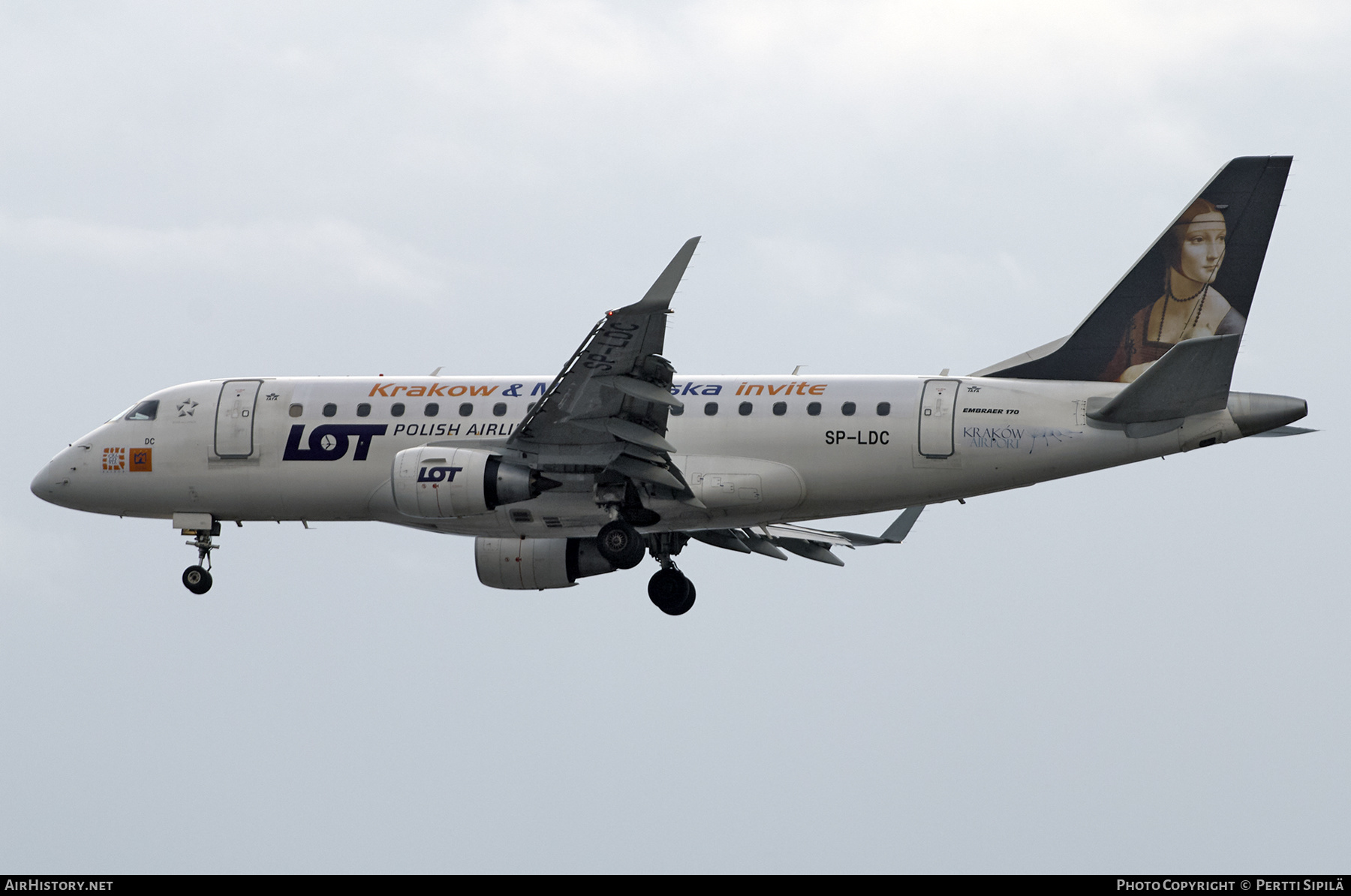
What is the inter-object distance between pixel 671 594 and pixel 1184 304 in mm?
11444

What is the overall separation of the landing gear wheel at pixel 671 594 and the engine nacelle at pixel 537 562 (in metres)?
1.00

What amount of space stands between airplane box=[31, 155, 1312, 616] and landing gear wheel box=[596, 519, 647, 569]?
0.03m

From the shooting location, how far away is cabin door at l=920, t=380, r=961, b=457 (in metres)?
28.6

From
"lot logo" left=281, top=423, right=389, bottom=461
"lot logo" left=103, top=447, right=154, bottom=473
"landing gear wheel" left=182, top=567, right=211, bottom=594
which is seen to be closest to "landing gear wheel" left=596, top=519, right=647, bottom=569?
"lot logo" left=281, top=423, right=389, bottom=461

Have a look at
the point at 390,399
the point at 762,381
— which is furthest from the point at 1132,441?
the point at 390,399

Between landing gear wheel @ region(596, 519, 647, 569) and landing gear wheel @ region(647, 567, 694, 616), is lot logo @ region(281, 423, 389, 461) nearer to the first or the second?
landing gear wheel @ region(596, 519, 647, 569)

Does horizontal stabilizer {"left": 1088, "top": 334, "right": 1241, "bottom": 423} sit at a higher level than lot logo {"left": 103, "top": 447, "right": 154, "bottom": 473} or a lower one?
lower

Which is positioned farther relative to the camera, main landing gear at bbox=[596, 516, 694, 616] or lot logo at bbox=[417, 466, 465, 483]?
main landing gear at bbox=[596, 516, 694, 616]

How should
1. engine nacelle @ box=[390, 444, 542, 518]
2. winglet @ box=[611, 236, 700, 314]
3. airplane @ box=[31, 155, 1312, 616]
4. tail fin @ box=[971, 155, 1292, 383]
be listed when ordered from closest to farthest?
winglet @ box=[611, 236, 700, 314]
airplane @ box=[31, 155, 1312, 616]
engine nacelle @ box=[390, 444, 542, 518]
tail fin @ box=[971, 155, 1292, 383]

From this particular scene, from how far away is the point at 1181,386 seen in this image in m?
27.2

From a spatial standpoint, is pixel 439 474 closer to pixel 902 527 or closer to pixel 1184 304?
pixel 902 527

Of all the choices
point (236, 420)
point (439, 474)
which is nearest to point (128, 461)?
point (236, 420)

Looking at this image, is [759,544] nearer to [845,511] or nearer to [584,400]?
[845,511]

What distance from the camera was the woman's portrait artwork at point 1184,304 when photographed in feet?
95.8
